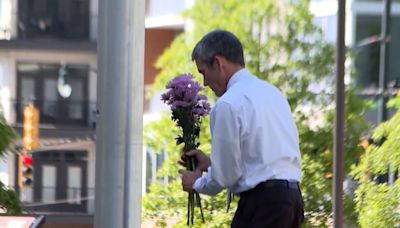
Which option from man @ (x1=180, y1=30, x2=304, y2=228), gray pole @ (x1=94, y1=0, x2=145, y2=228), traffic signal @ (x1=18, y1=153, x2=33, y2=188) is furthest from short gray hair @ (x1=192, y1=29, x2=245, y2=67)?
traffic signal @ (x1=18, y1=153, x2=33, y2=188)

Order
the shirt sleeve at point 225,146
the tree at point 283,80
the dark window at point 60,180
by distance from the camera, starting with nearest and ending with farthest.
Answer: the shirt sleeve at point 225,146, the tree at point 283,80, the dark window at point 60,180

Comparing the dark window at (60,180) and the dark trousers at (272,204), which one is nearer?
the dark trousers at (272,204)

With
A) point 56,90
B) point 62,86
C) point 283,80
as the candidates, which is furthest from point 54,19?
point 283,80

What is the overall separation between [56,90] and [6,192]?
2499 cm

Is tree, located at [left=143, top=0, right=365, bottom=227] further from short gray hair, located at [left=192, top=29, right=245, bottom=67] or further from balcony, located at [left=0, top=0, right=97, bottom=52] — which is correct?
balcony, located at [left=0, top=0, right=97, bottom=52]

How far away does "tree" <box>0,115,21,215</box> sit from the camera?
7367 mm

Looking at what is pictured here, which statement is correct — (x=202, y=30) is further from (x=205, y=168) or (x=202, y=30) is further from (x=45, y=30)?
(x=45, y=30)

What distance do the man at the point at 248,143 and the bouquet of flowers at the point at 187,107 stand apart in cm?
28

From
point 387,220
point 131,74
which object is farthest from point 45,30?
point 131,74

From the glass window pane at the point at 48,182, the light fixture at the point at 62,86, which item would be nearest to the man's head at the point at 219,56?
the light fixture at the point at 62,86

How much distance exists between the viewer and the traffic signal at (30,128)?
94.4 ft

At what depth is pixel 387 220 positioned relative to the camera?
7305 millimetres

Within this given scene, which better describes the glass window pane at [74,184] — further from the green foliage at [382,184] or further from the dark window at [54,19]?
the green foliage at [382,184]

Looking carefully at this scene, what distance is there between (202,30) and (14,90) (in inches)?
779
